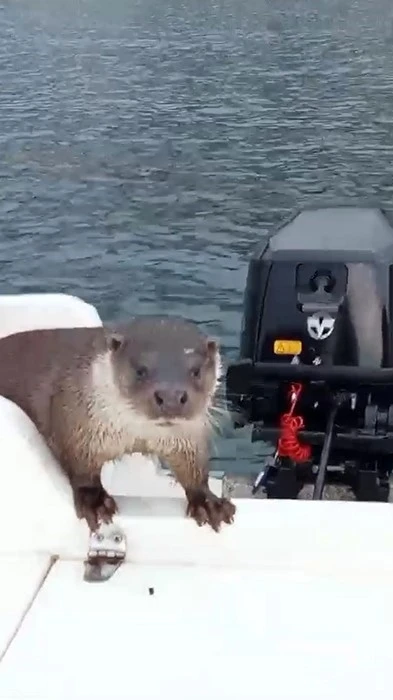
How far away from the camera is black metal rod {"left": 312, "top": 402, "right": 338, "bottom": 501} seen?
396 cm

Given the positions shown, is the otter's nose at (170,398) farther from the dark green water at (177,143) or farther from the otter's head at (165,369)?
the dark green water at (177,143)

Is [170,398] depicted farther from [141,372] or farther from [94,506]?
[94,506]

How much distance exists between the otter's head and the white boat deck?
317 mm

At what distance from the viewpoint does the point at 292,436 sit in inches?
171

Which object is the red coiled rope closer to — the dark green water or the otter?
the otter

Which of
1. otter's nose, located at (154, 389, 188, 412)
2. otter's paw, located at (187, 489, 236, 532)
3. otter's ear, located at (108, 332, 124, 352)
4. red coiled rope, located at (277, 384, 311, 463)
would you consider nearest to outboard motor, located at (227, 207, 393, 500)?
red coiled rope, located at (277, 384, 311, 463)

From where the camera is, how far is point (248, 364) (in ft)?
15.0

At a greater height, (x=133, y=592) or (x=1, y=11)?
(x=133, y=592)

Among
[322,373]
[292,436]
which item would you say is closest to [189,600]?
[292,436]

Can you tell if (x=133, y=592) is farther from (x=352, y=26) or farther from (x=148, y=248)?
(x=352, y=26)

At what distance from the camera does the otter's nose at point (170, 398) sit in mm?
3102

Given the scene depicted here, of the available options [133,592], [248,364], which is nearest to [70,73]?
[248,364]

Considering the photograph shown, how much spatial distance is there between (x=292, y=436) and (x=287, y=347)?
1.28 ft

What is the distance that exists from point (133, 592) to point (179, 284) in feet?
27.7
